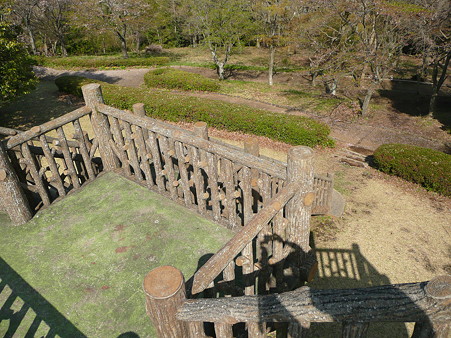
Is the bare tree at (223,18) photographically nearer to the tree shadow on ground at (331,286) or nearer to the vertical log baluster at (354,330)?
the tree shadow on ground at (331,286)

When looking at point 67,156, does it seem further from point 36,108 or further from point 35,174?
point 36,108

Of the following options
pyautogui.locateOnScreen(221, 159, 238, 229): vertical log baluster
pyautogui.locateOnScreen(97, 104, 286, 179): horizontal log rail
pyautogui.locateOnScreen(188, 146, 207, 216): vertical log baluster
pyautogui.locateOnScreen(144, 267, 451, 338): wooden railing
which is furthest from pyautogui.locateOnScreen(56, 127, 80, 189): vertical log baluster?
pyautogui.locateOnScreen(144, 267, 451, 338): wooden railing

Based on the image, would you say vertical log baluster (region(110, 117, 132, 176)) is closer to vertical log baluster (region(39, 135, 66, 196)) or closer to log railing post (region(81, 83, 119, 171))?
log railing post (region(81, 83, 119, 171))

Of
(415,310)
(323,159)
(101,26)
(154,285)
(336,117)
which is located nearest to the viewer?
(415,310)

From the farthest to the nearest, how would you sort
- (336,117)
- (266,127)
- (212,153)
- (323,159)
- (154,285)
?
(336,117), (266,127), (323,159), (212,153), (154,285)

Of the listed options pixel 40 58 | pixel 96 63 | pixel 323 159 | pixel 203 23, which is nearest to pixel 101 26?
pixel 96 63

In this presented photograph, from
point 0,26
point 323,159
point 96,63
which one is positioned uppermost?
point 0,26

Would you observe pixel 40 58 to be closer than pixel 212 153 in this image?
No

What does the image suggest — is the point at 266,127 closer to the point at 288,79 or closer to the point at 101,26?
the point at 288,79
